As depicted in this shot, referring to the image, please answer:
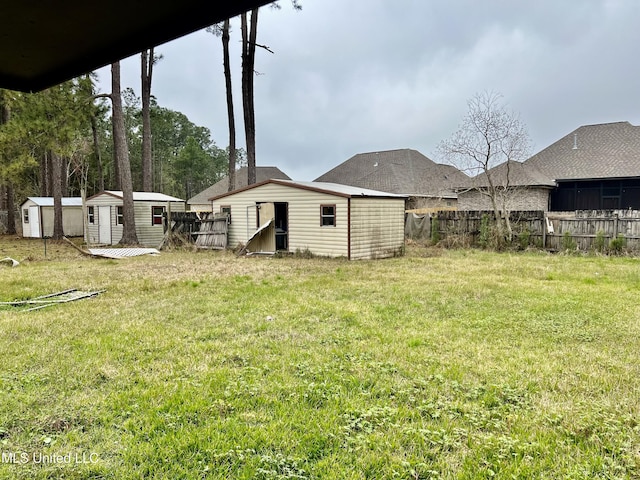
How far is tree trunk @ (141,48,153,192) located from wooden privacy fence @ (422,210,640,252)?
14.1m

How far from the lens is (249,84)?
1889 cm

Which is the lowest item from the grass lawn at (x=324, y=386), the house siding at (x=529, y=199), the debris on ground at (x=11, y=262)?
the grass lawn at (x=324, y=386)

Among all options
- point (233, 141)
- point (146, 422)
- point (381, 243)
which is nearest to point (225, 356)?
point (146, 422)

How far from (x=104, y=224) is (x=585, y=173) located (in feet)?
73.2

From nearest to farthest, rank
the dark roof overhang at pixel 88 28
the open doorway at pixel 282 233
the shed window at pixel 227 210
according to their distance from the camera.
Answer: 1. the dark roof overhang at pixel 88 28
2. the open doorway at pixel 282 233
3. the shed window at pixel 227 210

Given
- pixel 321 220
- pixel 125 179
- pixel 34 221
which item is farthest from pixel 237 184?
pixel 321 220

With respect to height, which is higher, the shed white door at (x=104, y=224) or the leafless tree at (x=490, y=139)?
the leafless tree at (x=490, y=139)

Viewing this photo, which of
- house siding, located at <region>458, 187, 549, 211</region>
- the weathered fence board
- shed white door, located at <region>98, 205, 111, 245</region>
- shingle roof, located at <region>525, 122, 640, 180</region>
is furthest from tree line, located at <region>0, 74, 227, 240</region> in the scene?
shingle roof, located at <region>525, 122, 640, 180</region>

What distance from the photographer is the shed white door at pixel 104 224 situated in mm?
18609

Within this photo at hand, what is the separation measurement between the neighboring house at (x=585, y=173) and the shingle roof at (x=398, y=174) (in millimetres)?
4845

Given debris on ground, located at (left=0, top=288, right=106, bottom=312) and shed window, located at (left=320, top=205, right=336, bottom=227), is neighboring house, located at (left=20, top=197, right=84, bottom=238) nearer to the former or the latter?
shed window, located at (left=320, top=205, right=336, bottom=227)

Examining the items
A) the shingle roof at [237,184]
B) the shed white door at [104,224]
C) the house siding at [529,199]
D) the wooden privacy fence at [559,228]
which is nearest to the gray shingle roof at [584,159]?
the house siding at [529,199]

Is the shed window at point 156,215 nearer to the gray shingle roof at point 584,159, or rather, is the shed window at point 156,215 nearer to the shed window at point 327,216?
the shed window at point 327,216

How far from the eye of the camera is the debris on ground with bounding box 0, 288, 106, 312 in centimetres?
624
